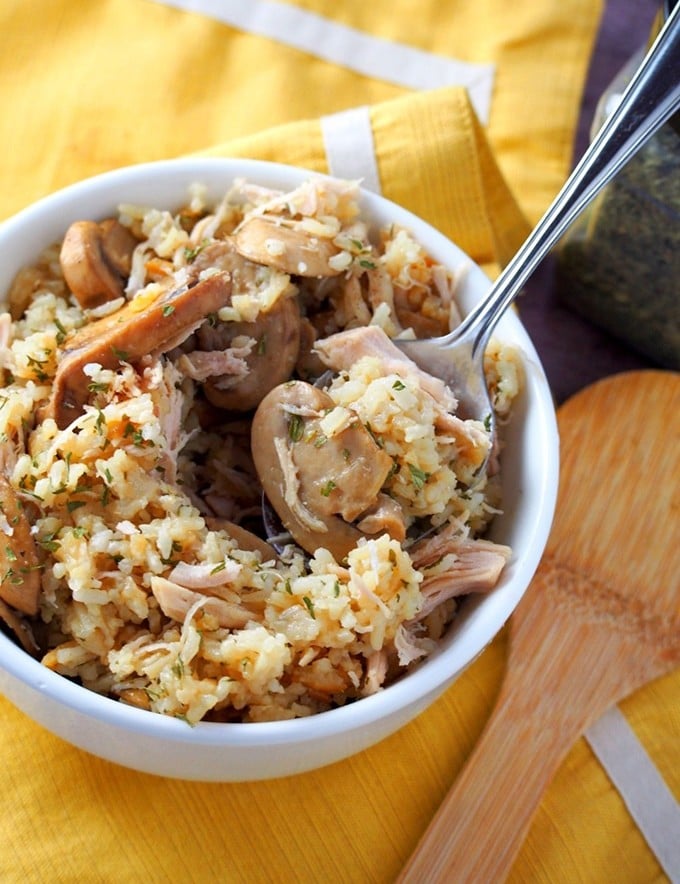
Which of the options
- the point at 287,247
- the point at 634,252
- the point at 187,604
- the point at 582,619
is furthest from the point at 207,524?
the point at 634,252

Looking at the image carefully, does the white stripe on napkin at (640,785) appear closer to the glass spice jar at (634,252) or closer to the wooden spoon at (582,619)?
the wooden spoon at (582,619)

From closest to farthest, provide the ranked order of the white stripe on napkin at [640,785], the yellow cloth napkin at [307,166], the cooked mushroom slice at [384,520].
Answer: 1. the cooked mushroom slice at [384,520]
2. the yellow cloth napkin at [307,166]
3. the white stripe on napkin at [640,785]

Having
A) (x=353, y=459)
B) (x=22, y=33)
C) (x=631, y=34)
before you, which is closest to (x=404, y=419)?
(x=353, y=459)

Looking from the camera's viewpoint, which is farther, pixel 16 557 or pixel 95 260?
pixel 95 260

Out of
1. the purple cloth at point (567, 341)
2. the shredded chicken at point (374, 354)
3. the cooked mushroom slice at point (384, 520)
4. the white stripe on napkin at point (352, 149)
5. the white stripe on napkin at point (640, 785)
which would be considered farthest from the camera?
the purple cloth at point (567, 341)

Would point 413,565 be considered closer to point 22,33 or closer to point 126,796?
point 126,796

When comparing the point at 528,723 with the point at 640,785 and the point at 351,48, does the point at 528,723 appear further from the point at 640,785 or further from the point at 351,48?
the point at 351,48

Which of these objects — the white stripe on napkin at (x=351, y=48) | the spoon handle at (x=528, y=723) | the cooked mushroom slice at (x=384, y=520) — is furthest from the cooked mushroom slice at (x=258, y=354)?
the white stripe on napkin at (x=351, y=48)
